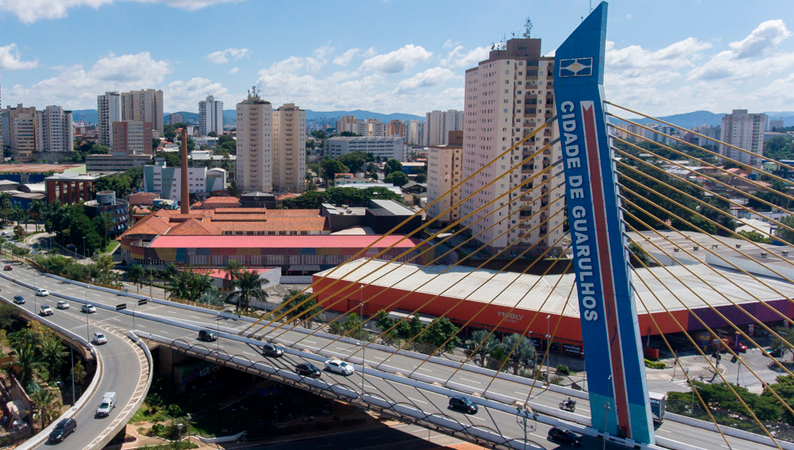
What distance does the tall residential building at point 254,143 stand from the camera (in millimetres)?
60812

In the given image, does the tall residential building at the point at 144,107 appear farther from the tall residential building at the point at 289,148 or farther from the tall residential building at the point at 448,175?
the tall residential building at the point at 448,175

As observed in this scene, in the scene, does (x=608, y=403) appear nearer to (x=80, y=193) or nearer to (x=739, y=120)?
(x=80, y=193)

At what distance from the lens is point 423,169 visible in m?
83.4

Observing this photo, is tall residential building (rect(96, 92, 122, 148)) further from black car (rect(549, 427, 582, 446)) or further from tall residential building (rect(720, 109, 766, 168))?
black car (rect(549, 427, 582, 446))

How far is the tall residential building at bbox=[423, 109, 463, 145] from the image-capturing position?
397ft

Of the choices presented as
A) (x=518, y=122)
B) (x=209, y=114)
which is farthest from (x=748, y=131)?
(x=209, y=114)

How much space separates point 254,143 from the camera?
61.3 meters

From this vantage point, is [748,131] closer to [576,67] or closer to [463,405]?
[463,405]

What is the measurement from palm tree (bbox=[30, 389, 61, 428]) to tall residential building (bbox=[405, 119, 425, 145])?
125 m

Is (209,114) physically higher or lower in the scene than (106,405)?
higher

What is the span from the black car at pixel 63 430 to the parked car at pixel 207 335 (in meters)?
5.94

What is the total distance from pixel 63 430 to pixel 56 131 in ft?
313

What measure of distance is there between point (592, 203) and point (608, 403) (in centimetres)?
416

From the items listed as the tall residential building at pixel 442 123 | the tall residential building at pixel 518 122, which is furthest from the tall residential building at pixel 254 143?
the tall residential building at pixel 442 123
